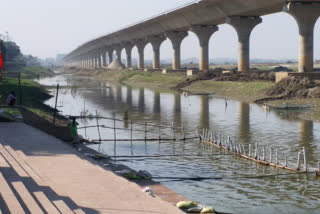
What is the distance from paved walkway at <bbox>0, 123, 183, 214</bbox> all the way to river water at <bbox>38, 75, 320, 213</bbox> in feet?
10.6

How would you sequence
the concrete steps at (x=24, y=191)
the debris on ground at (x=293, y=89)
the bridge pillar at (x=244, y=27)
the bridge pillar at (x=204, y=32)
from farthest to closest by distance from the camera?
the bridge pillar at (x=204, y=32)
the bridge pillar at (x=244, y=27)
the debris on ground at (x=293, y=89)
the concrete steps at (x=24, y=191)

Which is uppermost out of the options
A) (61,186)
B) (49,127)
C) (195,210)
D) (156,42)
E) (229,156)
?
(156,42)

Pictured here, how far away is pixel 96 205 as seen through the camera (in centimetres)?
1539

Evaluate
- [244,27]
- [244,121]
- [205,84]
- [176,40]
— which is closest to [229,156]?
[244,121]

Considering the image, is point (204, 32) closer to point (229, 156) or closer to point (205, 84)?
point (205, 84)

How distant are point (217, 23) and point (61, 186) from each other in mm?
74221

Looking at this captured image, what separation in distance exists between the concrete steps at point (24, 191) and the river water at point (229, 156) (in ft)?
19.6

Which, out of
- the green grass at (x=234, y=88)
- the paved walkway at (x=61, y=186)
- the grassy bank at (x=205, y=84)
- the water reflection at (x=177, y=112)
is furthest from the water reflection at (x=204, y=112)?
the paved walkway at (x=61, y=186)

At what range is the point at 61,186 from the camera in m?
17.3

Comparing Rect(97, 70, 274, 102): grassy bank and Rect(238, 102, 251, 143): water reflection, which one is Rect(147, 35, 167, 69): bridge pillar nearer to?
Rect(97, 70, 274, 102): grassy bank

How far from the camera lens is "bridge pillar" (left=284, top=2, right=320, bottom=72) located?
189ft

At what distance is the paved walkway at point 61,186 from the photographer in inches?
541

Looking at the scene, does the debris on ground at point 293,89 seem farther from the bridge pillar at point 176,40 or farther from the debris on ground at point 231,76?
the bridge pillar at point 176,40

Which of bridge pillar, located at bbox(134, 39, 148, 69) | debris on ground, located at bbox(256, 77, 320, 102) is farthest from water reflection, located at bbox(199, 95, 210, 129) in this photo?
bridge pillar, located at bbox(134, 39, 148, 69)
